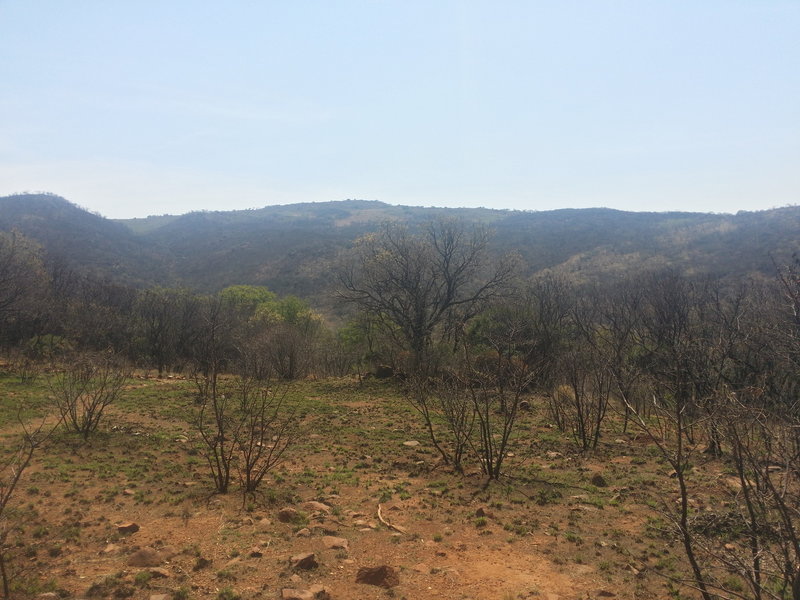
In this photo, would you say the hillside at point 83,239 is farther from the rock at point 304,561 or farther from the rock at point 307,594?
the rock at point 307,594

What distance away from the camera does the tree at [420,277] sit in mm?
26812

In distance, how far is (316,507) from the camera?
7.98 metres

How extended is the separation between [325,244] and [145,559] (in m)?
81.7

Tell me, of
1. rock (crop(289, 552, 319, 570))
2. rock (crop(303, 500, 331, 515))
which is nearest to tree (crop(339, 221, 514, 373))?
rock (crop(303, 500, 331, 515))

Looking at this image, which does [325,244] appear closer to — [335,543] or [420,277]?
[420,277]

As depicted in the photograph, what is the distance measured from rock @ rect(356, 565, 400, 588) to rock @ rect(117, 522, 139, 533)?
337 centimetres

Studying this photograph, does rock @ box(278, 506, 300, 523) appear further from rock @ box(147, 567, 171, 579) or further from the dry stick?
rock @ box(147, 567, 171, 579)

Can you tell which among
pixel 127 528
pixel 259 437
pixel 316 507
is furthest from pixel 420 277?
pixel 127 528

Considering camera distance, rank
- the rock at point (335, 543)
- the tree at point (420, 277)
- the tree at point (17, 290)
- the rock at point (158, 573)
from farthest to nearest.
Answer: the tree at point (420, 277) < the tree at point (17, 290) < the rock at point (335, 543) < the rock at point (158, 573)

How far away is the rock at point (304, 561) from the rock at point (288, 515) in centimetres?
142

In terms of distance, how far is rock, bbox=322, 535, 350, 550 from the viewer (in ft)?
21.5

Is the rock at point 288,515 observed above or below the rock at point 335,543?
below

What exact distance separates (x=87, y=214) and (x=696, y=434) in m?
111

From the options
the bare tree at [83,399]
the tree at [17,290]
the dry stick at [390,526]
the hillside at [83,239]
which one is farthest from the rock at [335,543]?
the hillside at [83,239]
